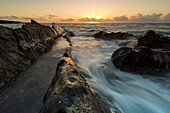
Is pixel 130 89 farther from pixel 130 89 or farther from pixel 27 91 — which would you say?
pixel 27 91

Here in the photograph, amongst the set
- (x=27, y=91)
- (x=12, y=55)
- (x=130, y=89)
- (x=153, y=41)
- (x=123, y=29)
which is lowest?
(x=123, y=29)

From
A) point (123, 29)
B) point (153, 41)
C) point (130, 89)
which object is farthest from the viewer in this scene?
point (123, 29)

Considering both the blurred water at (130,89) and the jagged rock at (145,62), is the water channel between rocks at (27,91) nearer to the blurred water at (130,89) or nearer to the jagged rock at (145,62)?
the blurred water at (130,89)

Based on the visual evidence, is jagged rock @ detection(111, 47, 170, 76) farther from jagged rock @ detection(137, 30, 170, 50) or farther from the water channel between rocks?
jagged rock @ detection(137, 30, 170, 50)

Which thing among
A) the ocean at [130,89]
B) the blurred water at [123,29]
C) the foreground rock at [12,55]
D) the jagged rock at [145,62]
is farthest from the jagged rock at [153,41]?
the blurred water at [123,29]

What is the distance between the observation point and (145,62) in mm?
6832

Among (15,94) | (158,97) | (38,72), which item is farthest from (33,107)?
(158,97)

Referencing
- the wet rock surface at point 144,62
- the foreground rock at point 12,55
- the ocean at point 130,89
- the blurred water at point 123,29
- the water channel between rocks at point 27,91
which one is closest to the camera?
the water channel between rocks at point 27,91

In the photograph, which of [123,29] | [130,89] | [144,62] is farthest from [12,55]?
[123,29]

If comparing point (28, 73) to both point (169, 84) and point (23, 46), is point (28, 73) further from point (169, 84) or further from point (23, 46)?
point (169, 84)

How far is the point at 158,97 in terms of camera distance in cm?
523

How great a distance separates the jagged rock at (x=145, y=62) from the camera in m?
6.76

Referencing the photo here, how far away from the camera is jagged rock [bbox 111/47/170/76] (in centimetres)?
676

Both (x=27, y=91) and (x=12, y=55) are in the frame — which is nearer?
(x=27, y=91)
